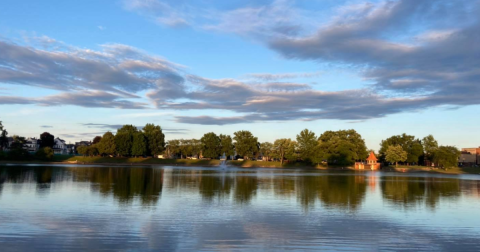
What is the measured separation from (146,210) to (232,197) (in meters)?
8.65

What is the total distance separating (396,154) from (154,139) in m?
74.9

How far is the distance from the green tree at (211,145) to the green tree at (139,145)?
19385mm

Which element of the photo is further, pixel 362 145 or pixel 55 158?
pixel 362 145

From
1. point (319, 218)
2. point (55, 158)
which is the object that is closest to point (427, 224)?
point (319, 218)

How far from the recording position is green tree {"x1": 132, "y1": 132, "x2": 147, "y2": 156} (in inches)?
4734

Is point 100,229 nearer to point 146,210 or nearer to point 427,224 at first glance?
point 146,210

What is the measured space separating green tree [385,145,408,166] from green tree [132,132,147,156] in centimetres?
7396

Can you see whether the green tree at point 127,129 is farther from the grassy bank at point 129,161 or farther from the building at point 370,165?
the building at point 370,165

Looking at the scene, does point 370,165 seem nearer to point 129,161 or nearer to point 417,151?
point 417,151

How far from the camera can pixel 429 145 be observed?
405 feet

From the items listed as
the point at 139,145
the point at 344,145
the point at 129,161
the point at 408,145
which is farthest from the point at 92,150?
the point at 408,145

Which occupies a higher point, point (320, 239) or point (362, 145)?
A: point (362, 145)

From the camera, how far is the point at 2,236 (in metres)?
13.7

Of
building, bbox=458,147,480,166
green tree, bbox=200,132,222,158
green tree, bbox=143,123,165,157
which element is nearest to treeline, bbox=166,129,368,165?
green tree, bbox=200,132,222,158
